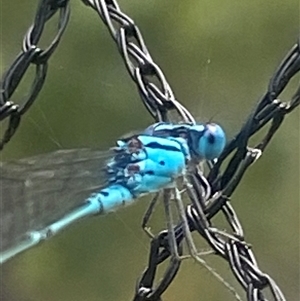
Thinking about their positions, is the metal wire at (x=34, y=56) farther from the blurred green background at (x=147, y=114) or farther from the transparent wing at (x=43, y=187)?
the blurred green background at (x=147, y=114)

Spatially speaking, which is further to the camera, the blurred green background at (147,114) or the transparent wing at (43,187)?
the blurred green background at (147,114)

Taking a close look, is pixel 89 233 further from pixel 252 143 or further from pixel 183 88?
pixel 252 143

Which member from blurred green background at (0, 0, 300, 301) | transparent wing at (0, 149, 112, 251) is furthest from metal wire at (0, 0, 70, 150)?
blurred green background at (0, 0, 300, 301)

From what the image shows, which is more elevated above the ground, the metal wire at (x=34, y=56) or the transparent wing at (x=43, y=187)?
the metal wire at (x=34, y=56)

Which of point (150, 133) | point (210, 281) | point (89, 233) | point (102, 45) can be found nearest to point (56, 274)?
point (89, 233)

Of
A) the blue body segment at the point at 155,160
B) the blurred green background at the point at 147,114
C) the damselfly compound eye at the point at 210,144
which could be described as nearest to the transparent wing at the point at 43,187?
the blue body segment at the point at 155,160

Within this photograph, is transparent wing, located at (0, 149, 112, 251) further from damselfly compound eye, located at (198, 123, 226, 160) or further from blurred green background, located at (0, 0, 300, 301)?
blurred green background, located at (0, 0, 300, 301)

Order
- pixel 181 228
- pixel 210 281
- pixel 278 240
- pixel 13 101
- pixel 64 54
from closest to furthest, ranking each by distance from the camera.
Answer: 1. pixel 181 228
2. pixel 13 101
3. pixel 210 281
4. pixel 278 240
5. pixel 64 54
